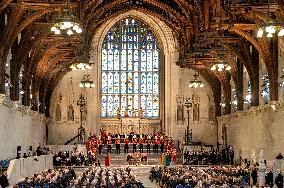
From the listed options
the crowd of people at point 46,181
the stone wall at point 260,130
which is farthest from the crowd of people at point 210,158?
the crowd of people at point 46,181

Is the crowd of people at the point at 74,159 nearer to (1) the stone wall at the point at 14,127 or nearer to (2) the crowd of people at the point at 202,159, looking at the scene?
(1) the stone wall at the point at 14,127

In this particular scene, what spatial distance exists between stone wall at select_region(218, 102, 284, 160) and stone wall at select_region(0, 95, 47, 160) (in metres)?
15.2

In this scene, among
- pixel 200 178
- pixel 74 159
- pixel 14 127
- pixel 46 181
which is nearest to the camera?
pixel 46 181

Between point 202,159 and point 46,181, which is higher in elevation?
point 202,159

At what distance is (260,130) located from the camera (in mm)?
42031

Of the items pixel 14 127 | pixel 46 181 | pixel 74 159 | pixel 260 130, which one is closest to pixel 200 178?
pixel 46 181

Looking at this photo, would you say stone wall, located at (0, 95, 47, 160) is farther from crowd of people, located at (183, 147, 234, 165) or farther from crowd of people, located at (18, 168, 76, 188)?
crowd of people, located at (183, 147, 234, 165)

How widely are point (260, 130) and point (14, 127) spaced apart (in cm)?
1562

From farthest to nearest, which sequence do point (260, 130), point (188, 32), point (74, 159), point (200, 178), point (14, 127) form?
point (188, 32) → point (74, 159) → point (260, 130) → point (14, 127) → point (200, 178)

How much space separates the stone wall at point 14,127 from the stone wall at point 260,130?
1516 cm

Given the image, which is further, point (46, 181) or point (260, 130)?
point (260, 130)

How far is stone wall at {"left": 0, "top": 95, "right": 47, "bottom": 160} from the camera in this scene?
35.7m

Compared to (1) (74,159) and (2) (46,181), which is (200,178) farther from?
(1) (74,159)

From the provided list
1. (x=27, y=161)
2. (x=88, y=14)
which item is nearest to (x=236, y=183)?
(x=27, y=161)
